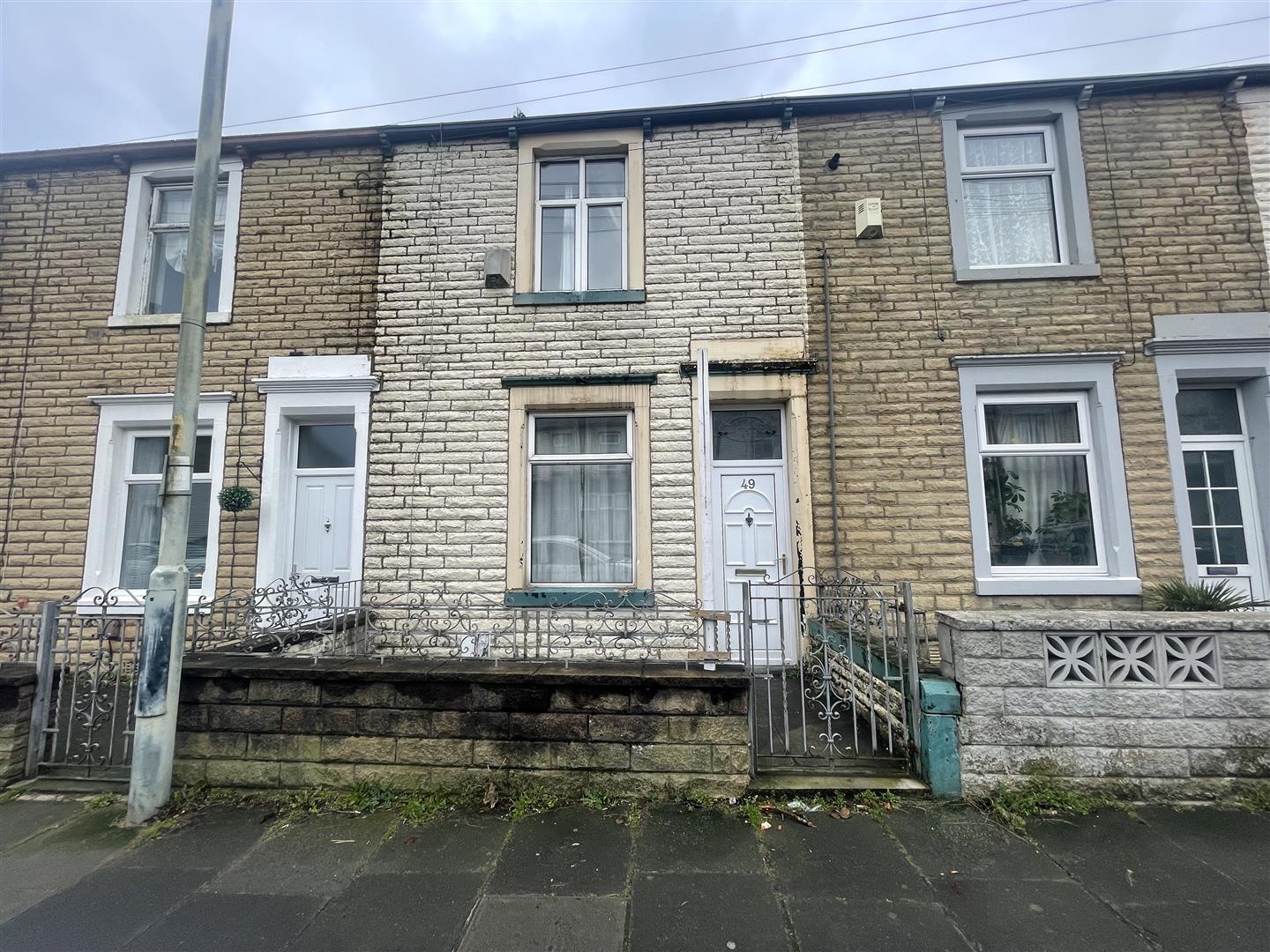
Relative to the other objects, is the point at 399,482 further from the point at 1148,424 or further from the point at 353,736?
the point at 1148,424

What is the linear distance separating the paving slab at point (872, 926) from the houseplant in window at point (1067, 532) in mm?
4197

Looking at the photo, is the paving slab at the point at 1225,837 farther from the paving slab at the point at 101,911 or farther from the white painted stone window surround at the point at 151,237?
the white painted stone window surround at the point at 151,237

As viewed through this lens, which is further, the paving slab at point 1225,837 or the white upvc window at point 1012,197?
the white upvc window at point 1012,197

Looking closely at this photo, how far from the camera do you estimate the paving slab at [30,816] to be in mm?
3331

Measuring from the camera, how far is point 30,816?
3.54 meters

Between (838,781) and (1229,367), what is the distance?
18.3 feet

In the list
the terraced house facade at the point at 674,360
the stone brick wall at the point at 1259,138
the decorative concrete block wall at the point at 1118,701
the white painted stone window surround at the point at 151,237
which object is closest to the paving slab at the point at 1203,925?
the decorative concrete block wall at the point at 1118,701

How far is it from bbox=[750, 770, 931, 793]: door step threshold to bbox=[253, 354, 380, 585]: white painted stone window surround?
14.6 ft

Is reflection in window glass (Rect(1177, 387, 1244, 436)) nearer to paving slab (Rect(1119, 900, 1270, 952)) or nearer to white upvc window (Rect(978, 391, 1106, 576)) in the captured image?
white upvc window (Rect(978, 391, 1106, 576))

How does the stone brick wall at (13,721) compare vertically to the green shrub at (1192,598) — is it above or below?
below

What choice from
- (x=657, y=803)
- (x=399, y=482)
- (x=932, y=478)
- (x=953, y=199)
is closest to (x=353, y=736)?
(x=657, y=803)

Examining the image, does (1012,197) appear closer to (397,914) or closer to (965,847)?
(965,847)

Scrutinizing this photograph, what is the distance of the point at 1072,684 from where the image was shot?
11.8 feet

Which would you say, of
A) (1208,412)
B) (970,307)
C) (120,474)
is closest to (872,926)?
(970,307)
